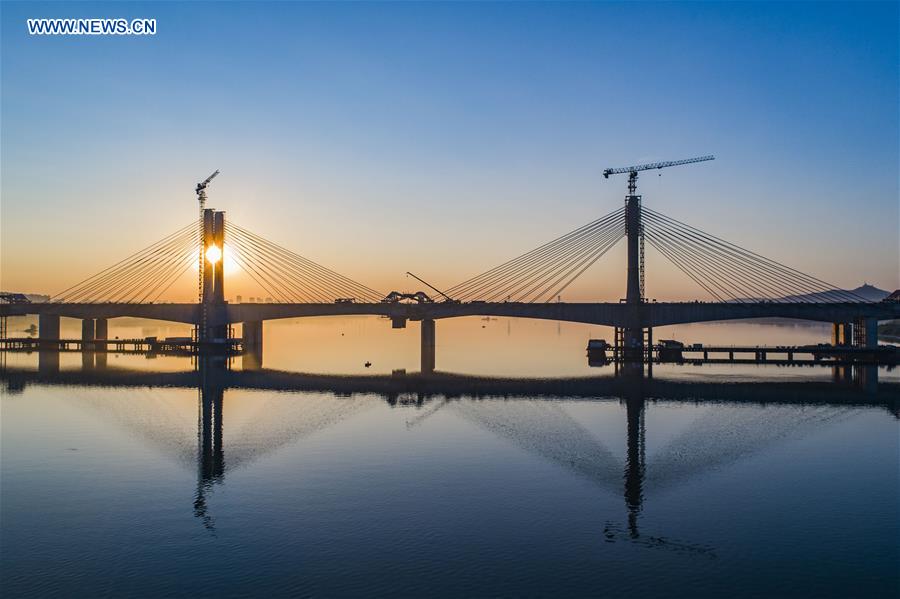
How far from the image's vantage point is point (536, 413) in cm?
6994

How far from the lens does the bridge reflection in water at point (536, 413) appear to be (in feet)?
155

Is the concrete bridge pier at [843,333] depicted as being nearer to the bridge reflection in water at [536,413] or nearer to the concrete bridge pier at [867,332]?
the concrete bridge pier at [867,332]

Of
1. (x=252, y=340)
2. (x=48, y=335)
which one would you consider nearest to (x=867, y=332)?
(x=252, y=340)

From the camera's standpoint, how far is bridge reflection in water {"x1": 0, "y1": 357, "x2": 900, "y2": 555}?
47.2 m

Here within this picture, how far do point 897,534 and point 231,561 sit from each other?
31.4 meters

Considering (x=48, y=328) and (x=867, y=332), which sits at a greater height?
(x=48, y=328)

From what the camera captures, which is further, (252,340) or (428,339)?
(252,340)

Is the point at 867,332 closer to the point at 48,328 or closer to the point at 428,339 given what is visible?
the point at 428,339

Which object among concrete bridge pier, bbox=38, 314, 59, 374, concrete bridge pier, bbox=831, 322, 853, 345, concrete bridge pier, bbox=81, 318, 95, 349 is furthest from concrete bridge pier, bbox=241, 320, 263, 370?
concrete bridge pier, bbox=831, 322, 853, 345

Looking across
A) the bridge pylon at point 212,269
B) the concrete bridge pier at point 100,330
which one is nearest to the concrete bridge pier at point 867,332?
the bridge pylon at point 212,269

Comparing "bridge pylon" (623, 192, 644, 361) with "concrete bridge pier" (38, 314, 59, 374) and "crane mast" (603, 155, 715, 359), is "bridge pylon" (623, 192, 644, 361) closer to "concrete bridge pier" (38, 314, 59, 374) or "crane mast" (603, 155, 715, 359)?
"crane mast" (603, 155, 715, 359)

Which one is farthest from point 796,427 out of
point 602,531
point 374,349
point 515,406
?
point 374,349

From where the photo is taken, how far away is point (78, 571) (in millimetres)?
29578

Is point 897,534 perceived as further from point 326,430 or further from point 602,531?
point 326,430
